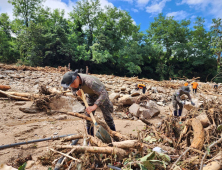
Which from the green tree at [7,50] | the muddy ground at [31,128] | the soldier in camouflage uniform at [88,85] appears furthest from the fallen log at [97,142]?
the green tree at [7,50]

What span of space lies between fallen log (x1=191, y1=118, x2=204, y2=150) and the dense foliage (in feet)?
50.2

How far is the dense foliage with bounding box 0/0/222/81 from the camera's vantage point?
54.4 feet

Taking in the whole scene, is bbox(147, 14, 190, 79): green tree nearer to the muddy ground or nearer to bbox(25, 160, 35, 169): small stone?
the muddy ground

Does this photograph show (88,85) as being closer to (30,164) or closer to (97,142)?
(97,142)

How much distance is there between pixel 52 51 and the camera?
16.2 meters

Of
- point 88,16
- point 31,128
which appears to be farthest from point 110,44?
point 31,128

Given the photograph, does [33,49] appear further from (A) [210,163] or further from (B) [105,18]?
(A) [210,163]

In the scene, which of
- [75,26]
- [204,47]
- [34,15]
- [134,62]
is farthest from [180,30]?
[34,15]

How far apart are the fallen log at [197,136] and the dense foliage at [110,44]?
15.3m

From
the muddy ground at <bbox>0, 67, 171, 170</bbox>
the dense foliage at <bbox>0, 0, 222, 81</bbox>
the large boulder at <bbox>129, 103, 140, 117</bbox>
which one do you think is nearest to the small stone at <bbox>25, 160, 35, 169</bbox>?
the muddy ground at <bbox>0, 67, 171, 170</bbox>

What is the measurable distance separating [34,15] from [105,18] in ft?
36.6

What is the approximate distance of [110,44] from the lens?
18500 millimetres

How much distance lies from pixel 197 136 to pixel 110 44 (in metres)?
18.1

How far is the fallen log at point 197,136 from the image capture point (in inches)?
59.9
